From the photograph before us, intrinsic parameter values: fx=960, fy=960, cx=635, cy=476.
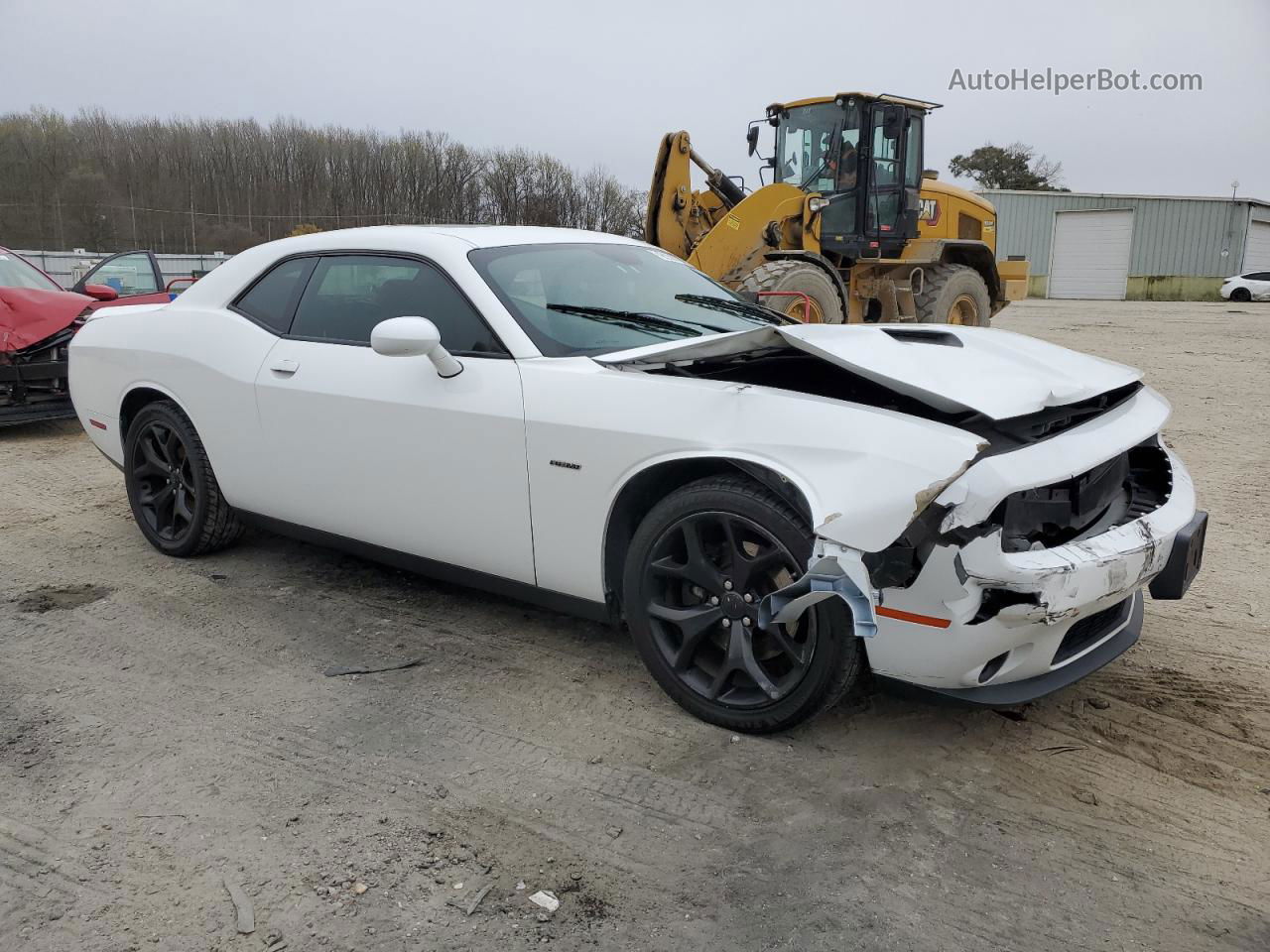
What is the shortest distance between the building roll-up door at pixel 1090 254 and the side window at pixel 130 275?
40.7 metres

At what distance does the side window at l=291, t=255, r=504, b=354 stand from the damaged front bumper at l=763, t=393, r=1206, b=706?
5.28 ft

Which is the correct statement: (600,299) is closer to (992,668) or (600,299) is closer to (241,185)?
(992,668)

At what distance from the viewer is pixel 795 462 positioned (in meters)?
2.65

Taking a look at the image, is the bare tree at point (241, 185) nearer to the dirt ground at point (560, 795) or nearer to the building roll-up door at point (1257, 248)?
the building roll-up door at point (1257, 248)

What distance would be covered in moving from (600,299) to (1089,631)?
6.76 feet

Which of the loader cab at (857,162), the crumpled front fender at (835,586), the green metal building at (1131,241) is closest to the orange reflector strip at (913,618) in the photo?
the crumpled front fender at (835,586)

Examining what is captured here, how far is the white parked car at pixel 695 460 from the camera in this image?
2523 millimetres

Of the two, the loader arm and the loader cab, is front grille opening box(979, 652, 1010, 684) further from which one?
the loader arm

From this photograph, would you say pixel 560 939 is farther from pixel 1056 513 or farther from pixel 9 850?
pixel 1056 513

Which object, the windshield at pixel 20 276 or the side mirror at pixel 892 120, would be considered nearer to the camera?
the windshield at pixel 20 276

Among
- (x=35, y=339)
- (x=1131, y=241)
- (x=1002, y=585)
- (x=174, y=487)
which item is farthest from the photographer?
(x=1131, y=241)

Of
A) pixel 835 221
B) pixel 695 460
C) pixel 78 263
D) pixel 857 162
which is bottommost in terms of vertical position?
pixel 695 460

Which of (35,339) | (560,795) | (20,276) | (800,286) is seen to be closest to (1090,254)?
(800,286)

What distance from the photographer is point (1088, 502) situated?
9.45 ft
